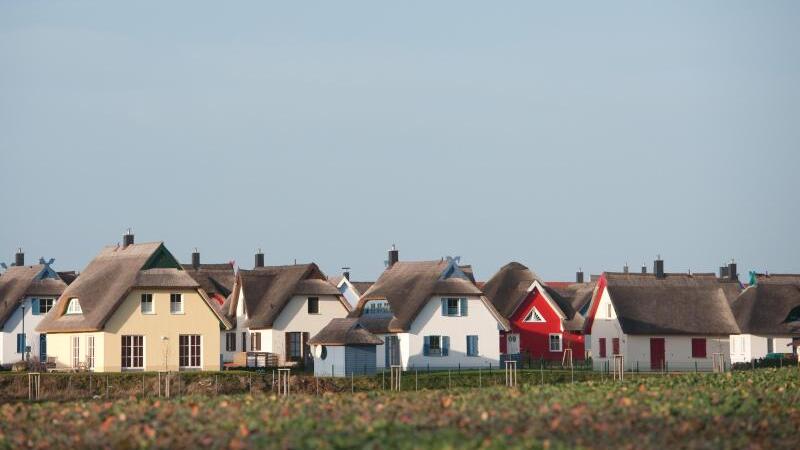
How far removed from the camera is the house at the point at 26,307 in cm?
8131

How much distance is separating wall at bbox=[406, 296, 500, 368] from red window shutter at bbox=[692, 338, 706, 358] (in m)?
12.0

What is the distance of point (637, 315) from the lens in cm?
8131

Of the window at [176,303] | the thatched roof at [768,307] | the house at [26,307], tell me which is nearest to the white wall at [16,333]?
the house at [26,307]

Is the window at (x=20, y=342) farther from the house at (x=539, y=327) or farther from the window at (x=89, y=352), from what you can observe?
the house at (x=539, y=327)

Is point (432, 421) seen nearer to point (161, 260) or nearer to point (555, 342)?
point (161, 260)

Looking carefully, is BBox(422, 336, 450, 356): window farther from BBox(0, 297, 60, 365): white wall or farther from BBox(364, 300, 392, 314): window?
BBox(0, 297, 60, 365): white wall

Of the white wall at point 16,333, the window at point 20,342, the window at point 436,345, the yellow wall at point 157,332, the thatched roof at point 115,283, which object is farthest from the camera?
the window at point 20,342

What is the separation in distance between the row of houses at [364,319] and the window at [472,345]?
0.30ft

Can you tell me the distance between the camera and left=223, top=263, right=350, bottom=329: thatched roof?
76.2 meters

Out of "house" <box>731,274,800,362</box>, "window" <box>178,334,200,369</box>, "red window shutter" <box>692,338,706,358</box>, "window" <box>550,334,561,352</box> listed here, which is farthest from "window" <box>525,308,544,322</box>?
"window" <box>178,334,200,369</box>

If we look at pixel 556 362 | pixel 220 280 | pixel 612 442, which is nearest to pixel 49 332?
pixel 220 280

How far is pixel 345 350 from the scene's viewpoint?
217 feet

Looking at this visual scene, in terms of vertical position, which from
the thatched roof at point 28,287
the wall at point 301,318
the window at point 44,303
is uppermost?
the thatched roof at point 28,287

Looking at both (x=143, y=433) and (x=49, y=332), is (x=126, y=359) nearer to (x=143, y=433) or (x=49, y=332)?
(x=49, y=332)
